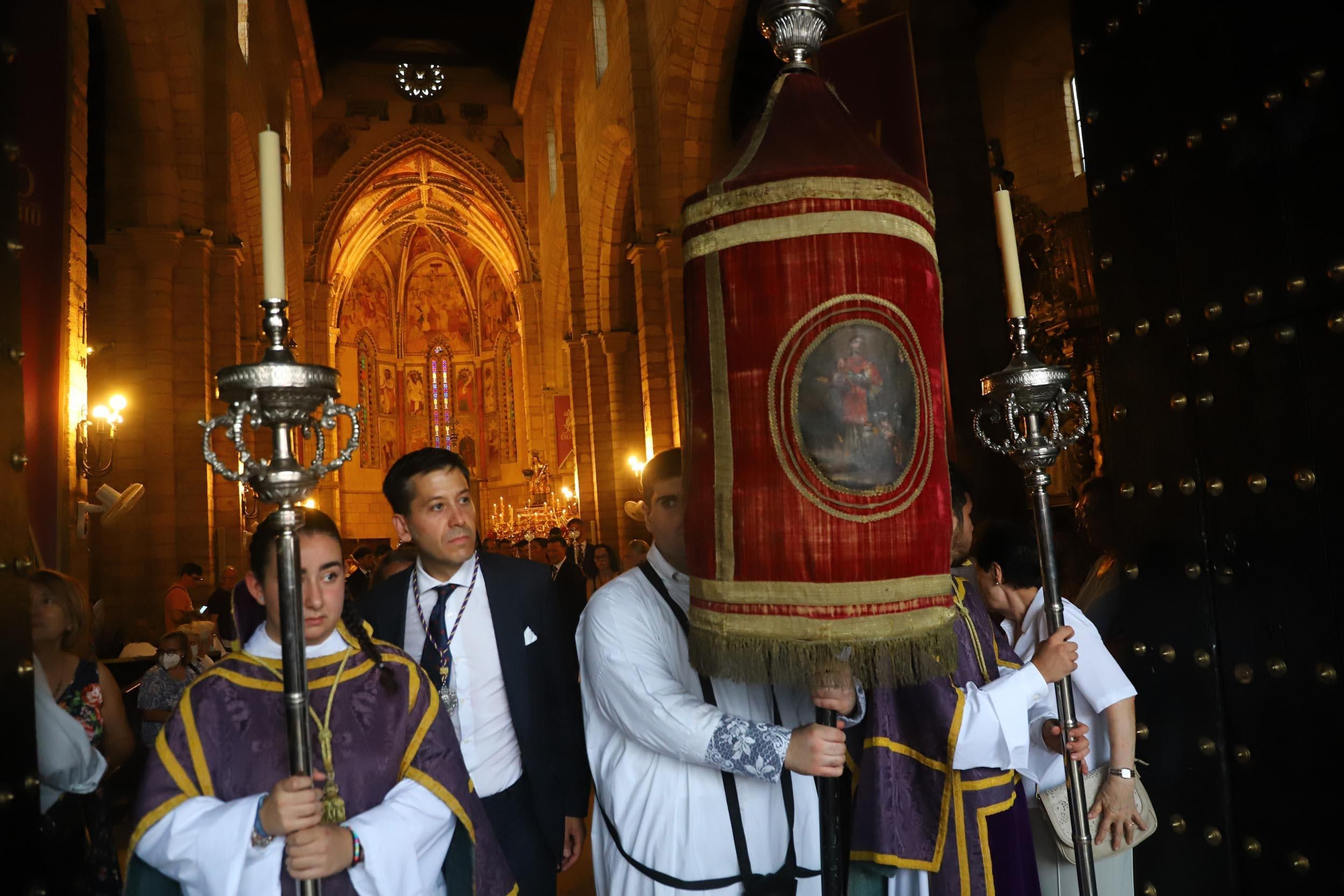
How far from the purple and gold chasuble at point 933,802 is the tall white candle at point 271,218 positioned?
147 centimetres

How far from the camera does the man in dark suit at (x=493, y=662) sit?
2.71 metres

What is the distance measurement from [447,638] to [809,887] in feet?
3.67

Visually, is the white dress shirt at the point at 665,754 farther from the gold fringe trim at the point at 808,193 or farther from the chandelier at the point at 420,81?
the chandelier at the point at 420,81

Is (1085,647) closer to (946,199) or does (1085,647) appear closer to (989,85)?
(946,199)

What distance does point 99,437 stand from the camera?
9102 mm

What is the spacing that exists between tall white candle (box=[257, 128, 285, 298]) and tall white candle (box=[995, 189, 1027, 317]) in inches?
54.0

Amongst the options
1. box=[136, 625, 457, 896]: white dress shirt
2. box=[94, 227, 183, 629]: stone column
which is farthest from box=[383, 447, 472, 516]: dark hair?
box=[94, 227, 183, 629]: stone column

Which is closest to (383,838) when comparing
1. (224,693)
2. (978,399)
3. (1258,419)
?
(224,693)

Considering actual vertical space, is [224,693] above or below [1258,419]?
below

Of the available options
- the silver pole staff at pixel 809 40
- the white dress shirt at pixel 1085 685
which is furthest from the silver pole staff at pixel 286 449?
the white dress shirt at pixel 1085 685

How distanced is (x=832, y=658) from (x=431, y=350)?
33.6 m

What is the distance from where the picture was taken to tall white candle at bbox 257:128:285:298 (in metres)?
1.54

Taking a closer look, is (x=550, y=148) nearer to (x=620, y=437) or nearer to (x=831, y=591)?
(x=620, y=437)

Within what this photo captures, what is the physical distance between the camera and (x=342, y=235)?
89.0 feet
